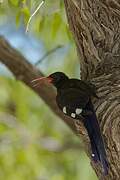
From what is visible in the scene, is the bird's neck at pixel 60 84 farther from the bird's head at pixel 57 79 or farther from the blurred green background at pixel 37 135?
the blurred green background at pixel 37 135

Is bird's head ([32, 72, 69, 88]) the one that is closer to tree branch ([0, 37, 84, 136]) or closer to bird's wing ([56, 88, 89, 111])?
bird's wing ([56, 88, 89, 111])

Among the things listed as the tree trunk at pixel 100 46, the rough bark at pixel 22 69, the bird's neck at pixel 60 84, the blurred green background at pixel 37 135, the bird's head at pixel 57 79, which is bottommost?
the blurred green background at pixel 37 135

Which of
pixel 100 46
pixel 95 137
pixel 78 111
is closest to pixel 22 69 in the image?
pixel 100 46

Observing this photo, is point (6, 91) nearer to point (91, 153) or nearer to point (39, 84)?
point (39, 84)

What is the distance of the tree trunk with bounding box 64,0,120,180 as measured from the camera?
299cm

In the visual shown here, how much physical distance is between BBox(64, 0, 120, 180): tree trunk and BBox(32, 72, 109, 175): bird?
0.22 ft

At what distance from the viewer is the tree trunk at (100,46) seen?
299cm

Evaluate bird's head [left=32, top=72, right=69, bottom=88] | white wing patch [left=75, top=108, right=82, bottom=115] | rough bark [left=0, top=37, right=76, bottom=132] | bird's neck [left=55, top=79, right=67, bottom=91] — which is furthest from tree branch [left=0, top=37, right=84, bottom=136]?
white wing patch [left=75, top=108, right=82, bottom=115]

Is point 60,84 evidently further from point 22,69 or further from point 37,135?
point 37,135

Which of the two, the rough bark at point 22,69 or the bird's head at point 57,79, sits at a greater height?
the bird's head at point 57,79

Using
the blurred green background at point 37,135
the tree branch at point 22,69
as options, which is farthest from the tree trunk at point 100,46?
the blurred green background at point 37,135

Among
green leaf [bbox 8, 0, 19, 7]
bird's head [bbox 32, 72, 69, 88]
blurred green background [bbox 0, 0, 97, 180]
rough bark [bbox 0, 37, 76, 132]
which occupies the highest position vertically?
green leaf [bbox 8, 0, 19, 7]

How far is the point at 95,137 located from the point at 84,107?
0.15 meters

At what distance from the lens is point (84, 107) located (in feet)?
9.48
